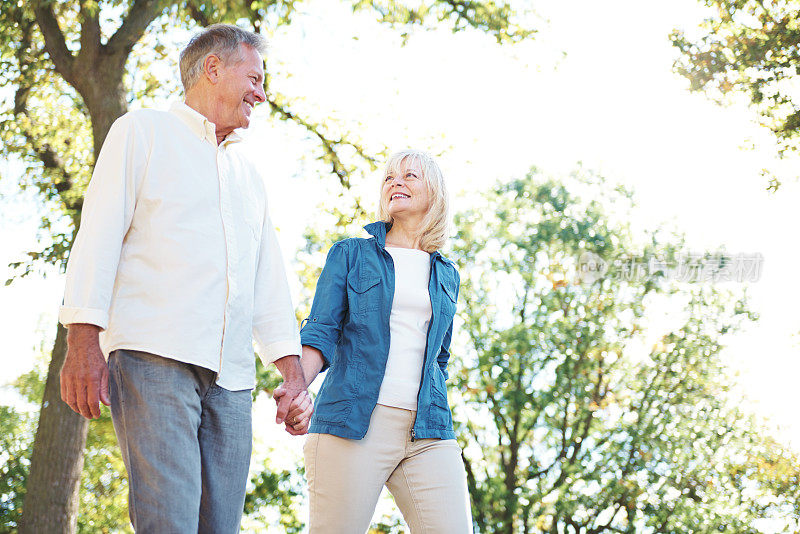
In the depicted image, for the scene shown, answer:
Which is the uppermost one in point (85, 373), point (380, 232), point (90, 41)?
point (90, 41)

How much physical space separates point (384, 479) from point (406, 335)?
46cm

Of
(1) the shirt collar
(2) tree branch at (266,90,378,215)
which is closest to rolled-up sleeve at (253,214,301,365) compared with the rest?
(1) the shirt collar

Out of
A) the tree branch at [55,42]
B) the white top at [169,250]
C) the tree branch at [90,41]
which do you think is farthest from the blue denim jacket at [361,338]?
the tree branch at [55,42]

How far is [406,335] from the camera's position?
272 cm

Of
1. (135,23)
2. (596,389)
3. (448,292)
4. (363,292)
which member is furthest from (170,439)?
(596,389)

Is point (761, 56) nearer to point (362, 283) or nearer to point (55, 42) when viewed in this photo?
point (55, 42)

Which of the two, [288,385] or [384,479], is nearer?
[288,385]

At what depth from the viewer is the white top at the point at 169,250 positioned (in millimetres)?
A: 1960

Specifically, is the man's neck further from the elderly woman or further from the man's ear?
the elderly woman

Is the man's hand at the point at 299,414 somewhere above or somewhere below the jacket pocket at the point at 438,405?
below

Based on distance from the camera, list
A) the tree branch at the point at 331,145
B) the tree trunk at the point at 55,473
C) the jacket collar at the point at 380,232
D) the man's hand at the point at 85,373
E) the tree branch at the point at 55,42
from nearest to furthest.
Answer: the man's hand at the point at 85,373, the jacket collar at the point at 380,232, the tree trunk at the point at 55,473, the tree branch at the point at 55,42, the tree branch at the point at 331,145

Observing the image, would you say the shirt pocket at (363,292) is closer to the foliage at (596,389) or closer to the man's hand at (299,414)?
the man's hand at (299,414)

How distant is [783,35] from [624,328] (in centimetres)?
372

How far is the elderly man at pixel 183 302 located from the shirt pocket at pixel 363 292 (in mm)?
369
